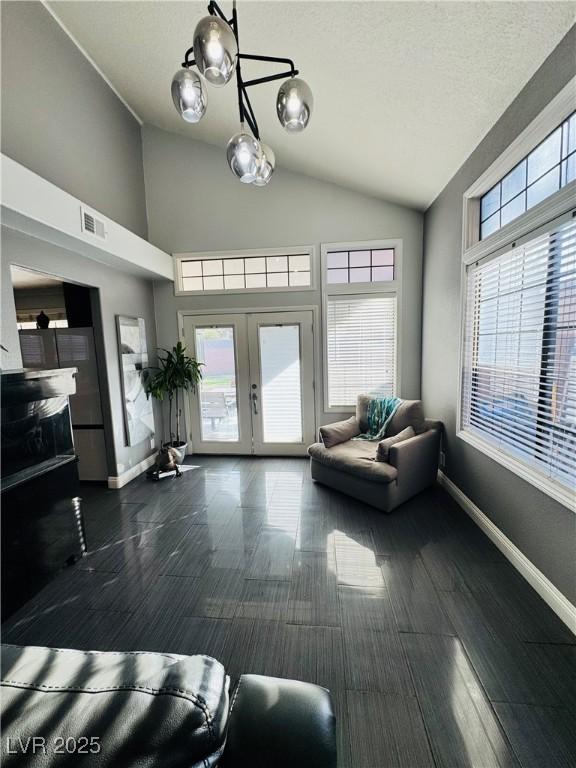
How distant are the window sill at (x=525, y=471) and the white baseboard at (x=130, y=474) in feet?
12.2

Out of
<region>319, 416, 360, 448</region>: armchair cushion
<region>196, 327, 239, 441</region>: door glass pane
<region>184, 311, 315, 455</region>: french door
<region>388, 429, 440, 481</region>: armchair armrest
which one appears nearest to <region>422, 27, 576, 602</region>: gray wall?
<region>388, 429, 440, 481</region>: armchair armrest

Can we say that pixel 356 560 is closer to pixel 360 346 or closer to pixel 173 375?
pixel 360 346

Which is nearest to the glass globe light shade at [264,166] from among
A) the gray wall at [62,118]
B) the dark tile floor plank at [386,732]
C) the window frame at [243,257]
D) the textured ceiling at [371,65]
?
the textured ceiling at [371,65]

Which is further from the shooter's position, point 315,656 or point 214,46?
point 315,656

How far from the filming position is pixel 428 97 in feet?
→ 7.27

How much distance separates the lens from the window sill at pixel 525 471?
5.62 feet

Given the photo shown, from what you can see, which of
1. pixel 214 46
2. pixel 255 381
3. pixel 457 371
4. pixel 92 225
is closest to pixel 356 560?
pixel 457 371

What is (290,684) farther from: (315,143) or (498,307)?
(315,143)

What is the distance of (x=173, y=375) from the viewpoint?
4102mm

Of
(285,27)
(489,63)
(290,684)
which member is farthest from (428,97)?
(290,684)

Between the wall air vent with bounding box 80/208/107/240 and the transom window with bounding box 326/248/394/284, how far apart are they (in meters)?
2.57

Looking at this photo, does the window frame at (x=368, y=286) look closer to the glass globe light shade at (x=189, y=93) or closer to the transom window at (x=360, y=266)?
the transom window at (x=360, y=266)

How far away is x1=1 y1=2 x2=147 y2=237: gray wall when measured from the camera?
241 cm

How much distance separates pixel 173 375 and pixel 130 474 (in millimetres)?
1319
